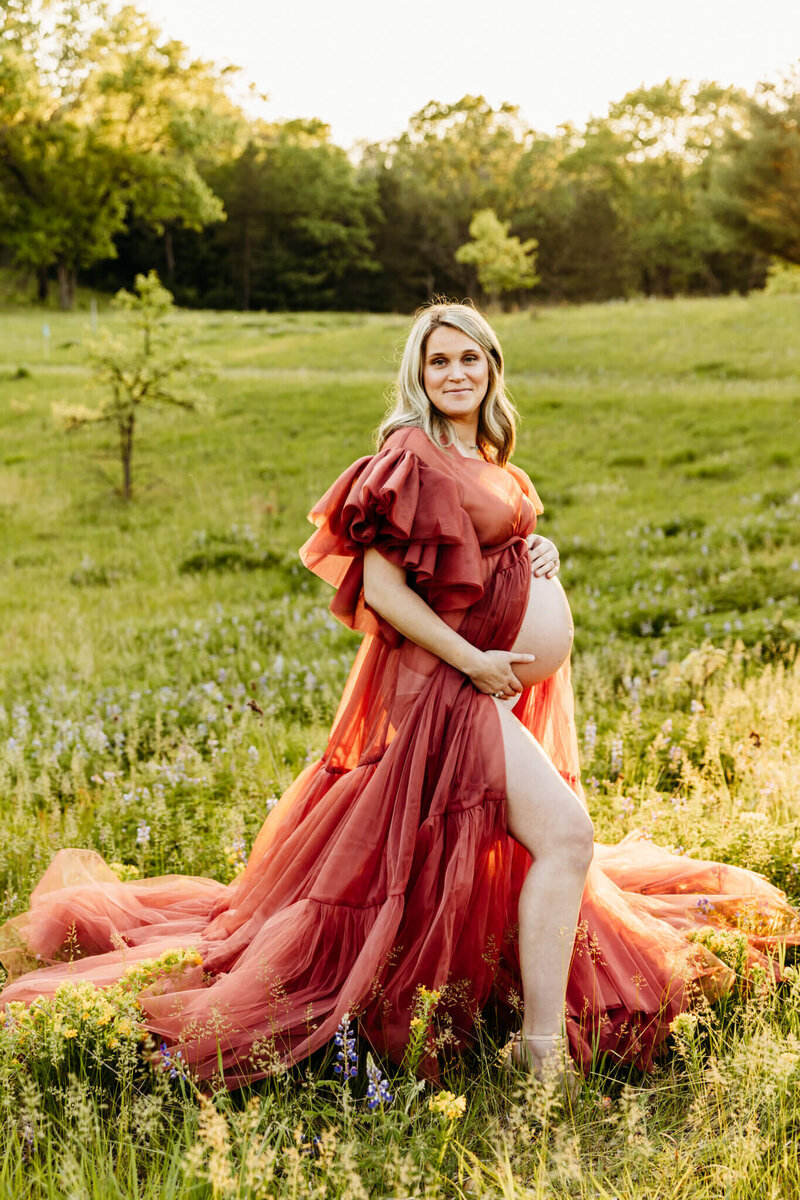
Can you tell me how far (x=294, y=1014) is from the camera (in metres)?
3.08

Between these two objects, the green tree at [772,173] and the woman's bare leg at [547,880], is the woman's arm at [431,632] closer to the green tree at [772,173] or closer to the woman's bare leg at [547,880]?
the woman's bare leg at [547,880]

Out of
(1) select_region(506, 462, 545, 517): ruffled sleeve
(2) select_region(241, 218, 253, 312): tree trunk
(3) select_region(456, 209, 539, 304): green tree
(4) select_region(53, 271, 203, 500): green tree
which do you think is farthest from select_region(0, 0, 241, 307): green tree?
(1) select_region(506, 462, 545, 517): ruffled sleeve

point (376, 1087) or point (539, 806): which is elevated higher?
point (539, 806)

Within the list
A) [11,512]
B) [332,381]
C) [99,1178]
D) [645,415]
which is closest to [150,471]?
[11,512]

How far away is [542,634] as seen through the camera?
3400 millimetres

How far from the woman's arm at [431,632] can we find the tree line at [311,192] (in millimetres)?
35583

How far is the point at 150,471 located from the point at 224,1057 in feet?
47.2

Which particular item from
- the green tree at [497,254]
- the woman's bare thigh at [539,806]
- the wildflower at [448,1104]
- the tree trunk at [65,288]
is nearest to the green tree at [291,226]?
the tree trunk at [65,288]

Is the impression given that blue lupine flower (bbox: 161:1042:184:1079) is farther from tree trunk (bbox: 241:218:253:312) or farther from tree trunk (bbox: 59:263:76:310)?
tree trunk (bbox: 241:218:253:312)

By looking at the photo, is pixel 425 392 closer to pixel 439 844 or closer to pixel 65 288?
pixel 439 844

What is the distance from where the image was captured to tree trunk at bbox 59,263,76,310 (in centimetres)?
4762

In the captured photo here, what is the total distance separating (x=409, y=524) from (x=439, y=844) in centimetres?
102

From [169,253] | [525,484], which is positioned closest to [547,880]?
[525,484]

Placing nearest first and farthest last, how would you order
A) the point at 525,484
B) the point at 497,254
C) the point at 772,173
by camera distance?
the point at 525,484, the point at 772,173, the point at 497,254
